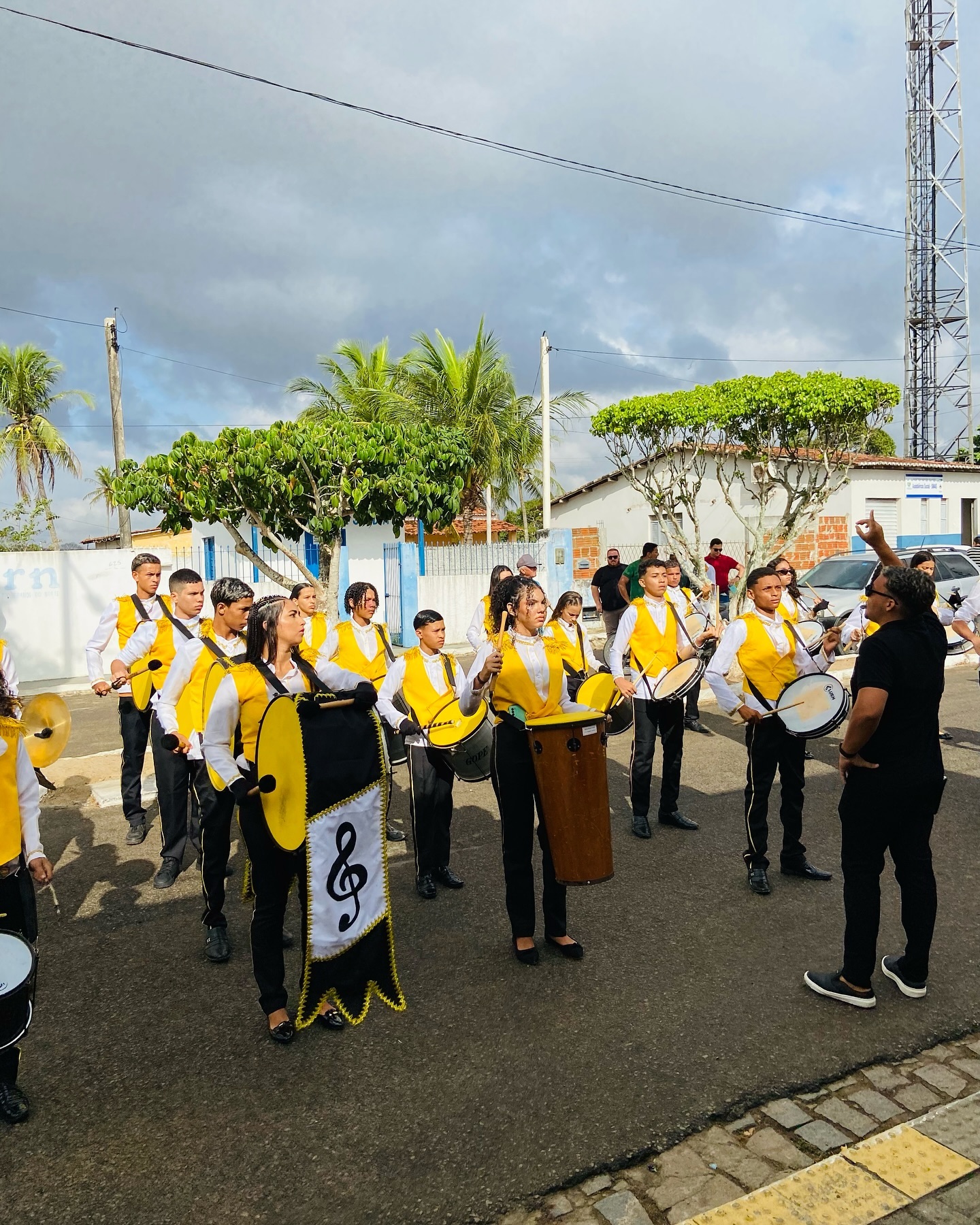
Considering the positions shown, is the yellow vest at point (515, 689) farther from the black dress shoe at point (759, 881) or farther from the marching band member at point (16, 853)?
the marching band member at point (16, 853)

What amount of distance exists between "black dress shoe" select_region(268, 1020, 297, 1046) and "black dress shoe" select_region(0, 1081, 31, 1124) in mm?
911

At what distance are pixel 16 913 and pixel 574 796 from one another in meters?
2.34

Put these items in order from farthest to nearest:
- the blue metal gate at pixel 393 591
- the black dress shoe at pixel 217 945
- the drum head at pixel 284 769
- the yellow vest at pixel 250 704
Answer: the blue metal gate at pixel 393 591
the black dress shoe at pixel 217 945
the yellow vest at pixel 250 704
the drum head at pixel 284 769

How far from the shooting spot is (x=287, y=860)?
3.86 meters

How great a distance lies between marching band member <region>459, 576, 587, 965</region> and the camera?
4.55 meters

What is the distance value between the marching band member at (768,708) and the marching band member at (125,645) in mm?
3980

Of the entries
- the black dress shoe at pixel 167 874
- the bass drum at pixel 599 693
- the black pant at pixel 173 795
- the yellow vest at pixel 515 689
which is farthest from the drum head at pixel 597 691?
the black dress shoe at pixel 167 874

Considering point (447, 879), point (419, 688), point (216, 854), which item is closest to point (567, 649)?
point (419, 688)

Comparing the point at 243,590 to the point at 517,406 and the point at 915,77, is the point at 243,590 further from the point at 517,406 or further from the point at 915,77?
the point at 915,77

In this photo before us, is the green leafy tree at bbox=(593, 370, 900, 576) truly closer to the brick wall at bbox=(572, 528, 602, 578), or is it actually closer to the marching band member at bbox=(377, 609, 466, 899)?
the brick wall at bbox=(572, 528, 602, 578)

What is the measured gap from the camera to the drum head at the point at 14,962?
311cm

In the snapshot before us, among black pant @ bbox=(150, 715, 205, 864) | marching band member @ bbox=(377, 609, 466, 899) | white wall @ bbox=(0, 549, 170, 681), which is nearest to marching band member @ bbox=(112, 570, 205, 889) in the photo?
black pant @ bbox=(150, 715, 205, 864)

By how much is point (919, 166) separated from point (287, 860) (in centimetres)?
4449

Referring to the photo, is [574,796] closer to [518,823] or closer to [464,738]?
[518,823]
